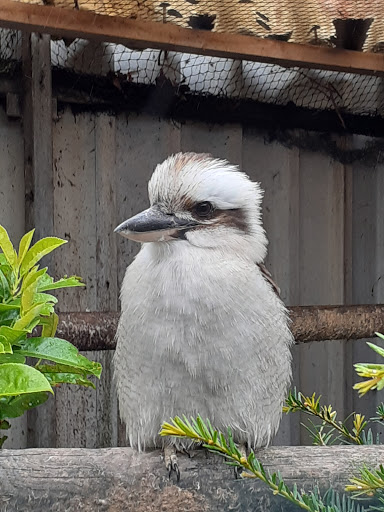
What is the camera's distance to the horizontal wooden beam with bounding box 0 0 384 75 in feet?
4.97

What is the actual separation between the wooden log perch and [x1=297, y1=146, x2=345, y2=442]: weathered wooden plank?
148 centimetres

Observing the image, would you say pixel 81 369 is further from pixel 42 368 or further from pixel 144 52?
pixel 144 52

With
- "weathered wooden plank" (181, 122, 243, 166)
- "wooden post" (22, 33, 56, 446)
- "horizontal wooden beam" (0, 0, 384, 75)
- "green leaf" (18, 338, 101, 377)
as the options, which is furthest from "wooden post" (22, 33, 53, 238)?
"green leaf" (18, 338, 101, 377)

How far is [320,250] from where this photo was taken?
2.38m

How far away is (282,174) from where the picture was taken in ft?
7.51

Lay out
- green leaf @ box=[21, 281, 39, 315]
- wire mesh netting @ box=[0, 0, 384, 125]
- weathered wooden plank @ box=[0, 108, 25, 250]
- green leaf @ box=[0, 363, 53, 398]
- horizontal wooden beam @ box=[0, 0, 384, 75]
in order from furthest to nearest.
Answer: weathered wooden plank @ box=[0, 108, 25, 250] → wire mesh netting @ box=[0, 0, 384, 125] → horizontal wooden beam @ box=[0, 0, 384, 75] → green leaf @ box=[21, 281, 39, 315] → green leaf @ box=[0, 363, 53, 398]

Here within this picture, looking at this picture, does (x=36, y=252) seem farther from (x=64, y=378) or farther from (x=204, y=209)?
(x=204, y=209)

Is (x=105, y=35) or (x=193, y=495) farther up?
(x=105, y=35)

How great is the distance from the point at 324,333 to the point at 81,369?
1.05m

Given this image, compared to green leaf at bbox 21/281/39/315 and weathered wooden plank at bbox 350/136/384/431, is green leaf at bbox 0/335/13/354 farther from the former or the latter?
weathered wooden plank at bbox 350/136/384/431

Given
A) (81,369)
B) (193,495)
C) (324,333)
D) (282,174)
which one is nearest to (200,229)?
(81,369)

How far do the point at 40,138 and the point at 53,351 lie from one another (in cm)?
105

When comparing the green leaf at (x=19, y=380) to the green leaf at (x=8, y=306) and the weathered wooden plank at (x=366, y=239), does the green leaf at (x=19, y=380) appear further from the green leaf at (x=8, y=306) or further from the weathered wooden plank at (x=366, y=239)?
the weathered wooden plank at (x=366, y=239)

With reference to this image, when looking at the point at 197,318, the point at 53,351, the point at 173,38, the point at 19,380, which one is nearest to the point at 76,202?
the point at 173,38
